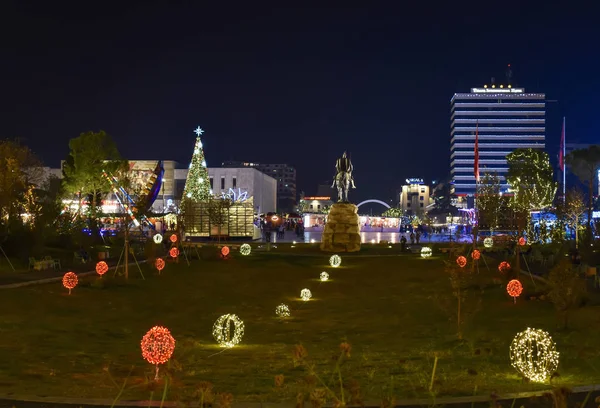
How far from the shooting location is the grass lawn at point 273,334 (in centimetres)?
1124

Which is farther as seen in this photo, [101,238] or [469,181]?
[469,181]

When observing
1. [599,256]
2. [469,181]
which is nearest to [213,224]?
[599,256]

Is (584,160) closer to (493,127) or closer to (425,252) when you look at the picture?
(425,252)

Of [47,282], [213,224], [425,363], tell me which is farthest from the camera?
[213,224]

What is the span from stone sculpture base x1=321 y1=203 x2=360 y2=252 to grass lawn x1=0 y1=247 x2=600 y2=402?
1379cm

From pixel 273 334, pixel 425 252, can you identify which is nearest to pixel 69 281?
pixel 273 334

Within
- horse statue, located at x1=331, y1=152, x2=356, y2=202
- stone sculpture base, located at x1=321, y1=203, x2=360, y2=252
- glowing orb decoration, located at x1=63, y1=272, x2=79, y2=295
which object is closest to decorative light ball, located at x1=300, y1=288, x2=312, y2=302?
glowing orb decoration, located at x1=63, y1=272, x2=79, y2=295

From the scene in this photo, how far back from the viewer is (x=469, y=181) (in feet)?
604

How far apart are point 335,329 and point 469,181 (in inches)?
6741

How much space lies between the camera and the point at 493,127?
586ft

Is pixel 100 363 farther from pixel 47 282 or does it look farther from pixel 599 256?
pixel 599 256

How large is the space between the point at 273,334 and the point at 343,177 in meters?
34.4

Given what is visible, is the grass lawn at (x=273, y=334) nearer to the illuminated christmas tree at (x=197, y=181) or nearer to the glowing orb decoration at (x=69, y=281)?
the glowing orb decoration at (x=69, y=281)

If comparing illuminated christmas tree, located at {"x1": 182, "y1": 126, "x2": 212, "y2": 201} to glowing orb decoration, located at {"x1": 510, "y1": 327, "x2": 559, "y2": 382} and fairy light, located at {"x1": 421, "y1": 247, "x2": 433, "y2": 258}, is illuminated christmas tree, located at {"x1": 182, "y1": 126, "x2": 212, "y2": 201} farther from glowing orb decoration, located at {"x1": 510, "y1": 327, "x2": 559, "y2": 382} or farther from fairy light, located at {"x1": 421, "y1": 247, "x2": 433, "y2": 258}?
glowing orb decoration, located at {"x1": 510, "y1": 327, "x2": 559, "y2": 382}
